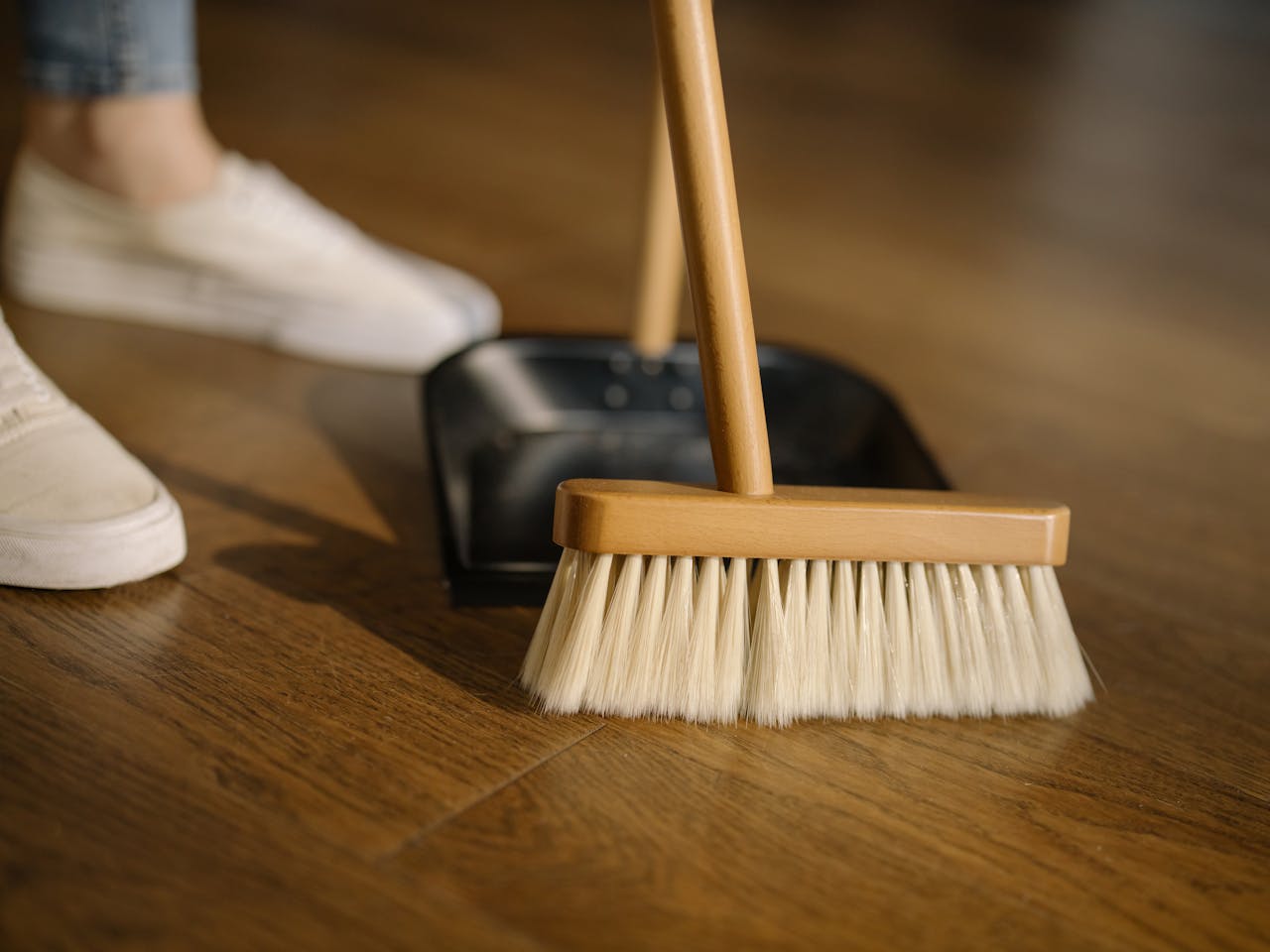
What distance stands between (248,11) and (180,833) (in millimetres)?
1695

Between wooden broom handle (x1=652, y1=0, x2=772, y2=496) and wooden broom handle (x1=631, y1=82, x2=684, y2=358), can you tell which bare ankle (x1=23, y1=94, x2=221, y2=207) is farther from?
wooden broom handle (x1=652, y1=0, x2=772, y2=496)

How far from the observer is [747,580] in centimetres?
63

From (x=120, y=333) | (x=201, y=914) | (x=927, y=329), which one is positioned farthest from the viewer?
(x=927, y=329)

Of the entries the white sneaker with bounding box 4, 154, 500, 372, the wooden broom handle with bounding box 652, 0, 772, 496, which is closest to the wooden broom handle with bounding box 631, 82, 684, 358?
the white sneaker with bounding box 4, 154, 500, 372

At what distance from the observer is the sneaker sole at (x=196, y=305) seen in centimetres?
101

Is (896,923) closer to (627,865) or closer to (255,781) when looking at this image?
(627,865)

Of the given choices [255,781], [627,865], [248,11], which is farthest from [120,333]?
[248,11]

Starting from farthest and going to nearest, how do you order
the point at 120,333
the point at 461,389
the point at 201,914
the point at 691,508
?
the point at 120,333
the point at 461,389
the point at 691,508
the point at 201,914

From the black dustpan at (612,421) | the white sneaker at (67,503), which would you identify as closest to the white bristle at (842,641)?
the black dustpan at (612,421)

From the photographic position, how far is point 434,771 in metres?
0.57

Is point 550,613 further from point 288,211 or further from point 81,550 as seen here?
point 288,211

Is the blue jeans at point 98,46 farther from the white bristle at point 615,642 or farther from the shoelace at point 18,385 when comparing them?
the white bristle at point 615,642

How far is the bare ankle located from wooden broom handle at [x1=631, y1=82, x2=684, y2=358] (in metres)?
0.34

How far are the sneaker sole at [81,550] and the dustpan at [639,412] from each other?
0.69 feet
